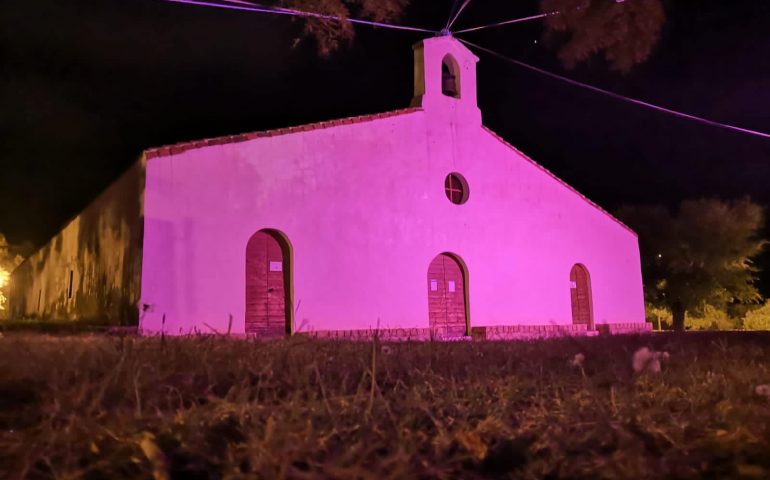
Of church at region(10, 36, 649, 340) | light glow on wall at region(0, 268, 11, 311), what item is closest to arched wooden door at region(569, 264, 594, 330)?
church at region(10, 36, 649, 340)

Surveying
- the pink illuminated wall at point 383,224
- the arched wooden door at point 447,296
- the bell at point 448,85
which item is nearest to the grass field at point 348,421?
the pink illuminated wall at point 383,224

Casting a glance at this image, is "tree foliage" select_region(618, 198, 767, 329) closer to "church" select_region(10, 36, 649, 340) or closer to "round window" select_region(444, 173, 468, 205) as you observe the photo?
"church" select_region(10, 36, 649, 340)

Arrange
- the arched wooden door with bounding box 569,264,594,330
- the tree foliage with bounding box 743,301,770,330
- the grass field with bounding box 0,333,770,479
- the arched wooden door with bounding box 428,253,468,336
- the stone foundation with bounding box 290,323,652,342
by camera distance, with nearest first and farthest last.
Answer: the grass field with bounding box 0,333,770,479 → the stone foundation with bounding box 290,323,652,342 → the arched wooden door with bounding box 428,253,468,336 → the arched wooden door with bounding box 569,264,594,330 → the tree foliage with bounding box 743,301,770,330

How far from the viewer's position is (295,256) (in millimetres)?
13781

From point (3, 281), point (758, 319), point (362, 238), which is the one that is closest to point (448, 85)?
point (362, 238)

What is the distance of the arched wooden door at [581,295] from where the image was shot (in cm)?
1914

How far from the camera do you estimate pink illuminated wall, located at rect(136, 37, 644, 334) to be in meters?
12.3

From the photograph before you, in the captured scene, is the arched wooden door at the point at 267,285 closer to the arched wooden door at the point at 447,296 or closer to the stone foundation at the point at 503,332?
the stone foundation at the point at 503,332

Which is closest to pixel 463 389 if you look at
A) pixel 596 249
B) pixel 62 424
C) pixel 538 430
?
pixel 538 430

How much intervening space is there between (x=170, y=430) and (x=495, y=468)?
1.43 metres

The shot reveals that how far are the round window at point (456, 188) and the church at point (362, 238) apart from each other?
0.19ft

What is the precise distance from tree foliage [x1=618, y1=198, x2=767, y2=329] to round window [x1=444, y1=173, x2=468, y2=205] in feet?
48.1

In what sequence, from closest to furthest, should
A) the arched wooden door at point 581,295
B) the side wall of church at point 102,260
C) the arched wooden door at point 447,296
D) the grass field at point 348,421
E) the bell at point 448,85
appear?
the grass field at point 348,421 < the side wall of church at point 102,260 < the arched wooden door at point 447,296 < the bell at point 448,85 < the arched wooden door at point 581,295

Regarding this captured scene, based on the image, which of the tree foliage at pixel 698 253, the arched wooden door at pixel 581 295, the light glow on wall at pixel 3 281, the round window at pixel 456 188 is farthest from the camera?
the light glow on wall at pixel 3 281
